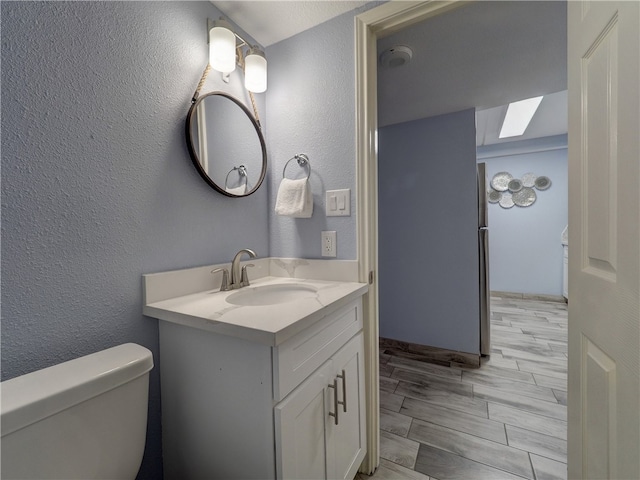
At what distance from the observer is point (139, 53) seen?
0.90 meters

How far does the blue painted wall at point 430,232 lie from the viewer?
86.9 inches

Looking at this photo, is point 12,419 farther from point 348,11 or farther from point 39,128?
point 348,11

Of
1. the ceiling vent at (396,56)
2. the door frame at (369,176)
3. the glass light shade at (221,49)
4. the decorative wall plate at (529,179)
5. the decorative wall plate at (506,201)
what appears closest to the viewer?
the glass light shade at (221,49)

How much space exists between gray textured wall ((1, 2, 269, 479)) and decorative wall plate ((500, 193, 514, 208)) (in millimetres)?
4422

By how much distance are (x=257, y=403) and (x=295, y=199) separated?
2.80ft

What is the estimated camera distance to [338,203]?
1.25 metres

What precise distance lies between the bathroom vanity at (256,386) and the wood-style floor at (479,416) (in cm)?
47

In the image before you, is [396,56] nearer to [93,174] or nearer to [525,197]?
[93,174]

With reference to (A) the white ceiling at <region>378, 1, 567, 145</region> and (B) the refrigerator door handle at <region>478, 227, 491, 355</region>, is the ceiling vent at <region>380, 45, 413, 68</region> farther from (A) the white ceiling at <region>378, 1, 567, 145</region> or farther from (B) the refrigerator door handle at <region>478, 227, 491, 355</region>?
(B) the refrigerator door handle at <region>478, 227, 491, 355</region>

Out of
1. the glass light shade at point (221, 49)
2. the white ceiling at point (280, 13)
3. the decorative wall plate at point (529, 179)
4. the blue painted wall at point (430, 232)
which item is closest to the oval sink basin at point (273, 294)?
the glass light shade at point (221, 49)

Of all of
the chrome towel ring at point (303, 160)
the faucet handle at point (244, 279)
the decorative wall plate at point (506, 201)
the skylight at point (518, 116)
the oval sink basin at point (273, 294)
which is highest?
the skylight at point (518, 116)

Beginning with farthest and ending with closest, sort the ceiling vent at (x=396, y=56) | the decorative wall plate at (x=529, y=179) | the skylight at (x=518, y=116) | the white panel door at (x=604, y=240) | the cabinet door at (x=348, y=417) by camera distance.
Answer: the decorative wall plate at (x=529, y=179)
the skylight at (x=518, y=116)
the ceiling vent at (x=396, y=56)
the cabinet door at (x=348, y=417)
the white panel door at (x=604, y=240)

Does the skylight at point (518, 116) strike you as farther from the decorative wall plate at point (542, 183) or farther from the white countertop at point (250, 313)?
the white countertop at point (250, 313)

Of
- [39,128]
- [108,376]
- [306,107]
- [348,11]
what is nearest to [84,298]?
[108,376]
